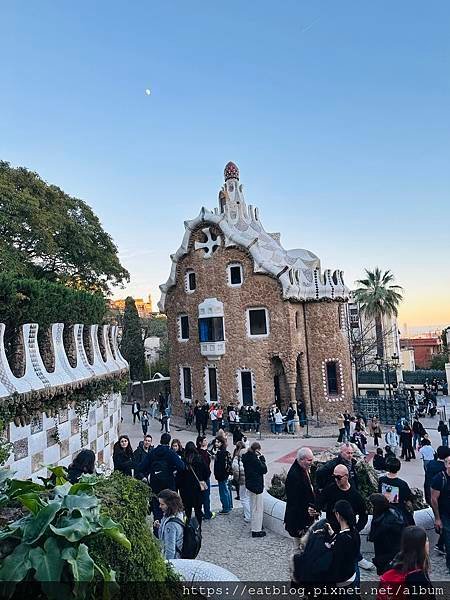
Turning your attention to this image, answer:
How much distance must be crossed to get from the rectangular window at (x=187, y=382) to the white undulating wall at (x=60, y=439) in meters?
13.8

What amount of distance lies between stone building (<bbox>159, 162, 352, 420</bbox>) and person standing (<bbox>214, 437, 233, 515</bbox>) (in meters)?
15.2

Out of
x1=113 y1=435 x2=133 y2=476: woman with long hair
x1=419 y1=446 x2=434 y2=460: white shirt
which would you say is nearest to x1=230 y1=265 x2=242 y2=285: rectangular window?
x1=419 y1=446 x2=434 y2=460: white shirt

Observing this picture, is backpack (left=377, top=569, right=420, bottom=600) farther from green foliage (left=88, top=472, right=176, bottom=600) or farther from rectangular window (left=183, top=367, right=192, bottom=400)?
rectangular window (left=183, top=367, right=192, bottom=400)

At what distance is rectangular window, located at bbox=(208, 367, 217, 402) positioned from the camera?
2469cm

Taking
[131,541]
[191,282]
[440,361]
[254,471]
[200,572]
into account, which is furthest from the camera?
[440,361]

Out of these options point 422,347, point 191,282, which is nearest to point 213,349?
point 191,282

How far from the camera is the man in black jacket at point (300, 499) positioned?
5238mm

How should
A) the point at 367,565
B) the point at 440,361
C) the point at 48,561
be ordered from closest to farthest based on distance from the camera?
the point at 48,561
the point at 367,565
the point at 440,361

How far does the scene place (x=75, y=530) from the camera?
238cm

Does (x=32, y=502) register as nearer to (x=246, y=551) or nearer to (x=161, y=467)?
(x=161, y=467)

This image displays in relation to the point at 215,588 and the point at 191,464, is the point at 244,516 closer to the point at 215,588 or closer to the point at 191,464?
the point at 191,464

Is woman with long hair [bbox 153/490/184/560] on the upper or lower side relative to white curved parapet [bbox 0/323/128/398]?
lower

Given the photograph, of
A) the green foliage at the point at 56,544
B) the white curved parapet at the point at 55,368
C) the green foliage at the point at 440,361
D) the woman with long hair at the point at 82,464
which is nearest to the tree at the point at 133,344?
the white curved parapet at the point at 55,368

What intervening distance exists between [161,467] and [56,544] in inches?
154
